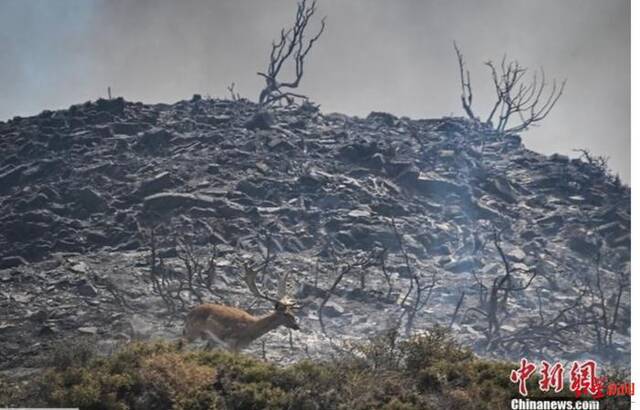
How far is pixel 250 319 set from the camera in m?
18.5

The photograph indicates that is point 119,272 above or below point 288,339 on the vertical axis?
above

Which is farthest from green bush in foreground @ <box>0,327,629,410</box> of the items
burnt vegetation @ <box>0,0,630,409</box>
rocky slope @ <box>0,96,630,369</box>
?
rocky slope @ <box>0,96,630,369</box>

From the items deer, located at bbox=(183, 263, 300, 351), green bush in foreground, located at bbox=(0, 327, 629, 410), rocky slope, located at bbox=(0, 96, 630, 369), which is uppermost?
rocky slope, located at bbox=(0, 96, 630, 369)

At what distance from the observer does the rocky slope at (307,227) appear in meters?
30.0

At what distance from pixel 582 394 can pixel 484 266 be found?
1049 inches

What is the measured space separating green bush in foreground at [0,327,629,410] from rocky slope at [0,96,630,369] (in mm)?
7950

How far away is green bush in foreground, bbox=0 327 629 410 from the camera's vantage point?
42.6 feet

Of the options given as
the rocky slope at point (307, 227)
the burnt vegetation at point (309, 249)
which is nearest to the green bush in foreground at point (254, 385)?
the burnt vegetation at point (309, 249)

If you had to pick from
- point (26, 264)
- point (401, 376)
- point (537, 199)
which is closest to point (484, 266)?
point (537, 199)

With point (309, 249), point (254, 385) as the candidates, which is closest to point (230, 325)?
point (254, 385)

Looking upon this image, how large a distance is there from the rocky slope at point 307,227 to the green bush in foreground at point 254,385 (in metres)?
7.95

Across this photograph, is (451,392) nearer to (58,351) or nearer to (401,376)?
(401,376)

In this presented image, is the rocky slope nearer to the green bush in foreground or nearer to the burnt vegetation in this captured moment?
the burnt vegetation

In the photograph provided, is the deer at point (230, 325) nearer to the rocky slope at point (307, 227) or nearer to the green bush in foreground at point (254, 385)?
the green bush in foreground at point (254, 385)
